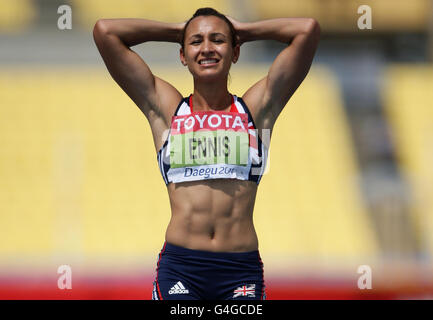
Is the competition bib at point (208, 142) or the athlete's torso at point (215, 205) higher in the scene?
the competition bib at point (208, 142)

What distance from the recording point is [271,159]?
34.3 ft

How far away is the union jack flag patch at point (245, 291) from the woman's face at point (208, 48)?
1.10 m

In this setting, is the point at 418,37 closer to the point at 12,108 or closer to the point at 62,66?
the point at 62,66

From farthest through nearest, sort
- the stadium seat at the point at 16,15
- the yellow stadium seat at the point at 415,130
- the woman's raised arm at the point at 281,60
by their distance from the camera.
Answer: the stadium seat at the point at 16,15 < the yellow stadium seat at the point at 415,130 < the woman's raised arm at the point at 281,60

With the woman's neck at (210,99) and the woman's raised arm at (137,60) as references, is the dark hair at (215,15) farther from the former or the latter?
the woman's neck at (210,99)

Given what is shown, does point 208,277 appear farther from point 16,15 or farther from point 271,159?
point 16,15

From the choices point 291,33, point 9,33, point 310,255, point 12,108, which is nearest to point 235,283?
point 291,33

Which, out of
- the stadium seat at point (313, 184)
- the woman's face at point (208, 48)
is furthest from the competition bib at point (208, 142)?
the stadium seat at point (313, 184)

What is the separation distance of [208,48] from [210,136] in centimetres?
46

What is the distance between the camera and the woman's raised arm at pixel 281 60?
3.58 metres

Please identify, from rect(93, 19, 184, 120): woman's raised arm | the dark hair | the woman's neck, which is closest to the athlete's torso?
the woman's neck

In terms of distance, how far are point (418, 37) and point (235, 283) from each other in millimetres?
9590

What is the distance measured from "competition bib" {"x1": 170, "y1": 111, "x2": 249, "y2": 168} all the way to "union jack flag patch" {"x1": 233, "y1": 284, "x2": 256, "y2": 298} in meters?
0.63

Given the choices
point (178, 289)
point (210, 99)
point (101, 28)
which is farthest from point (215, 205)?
point (101, 28)
